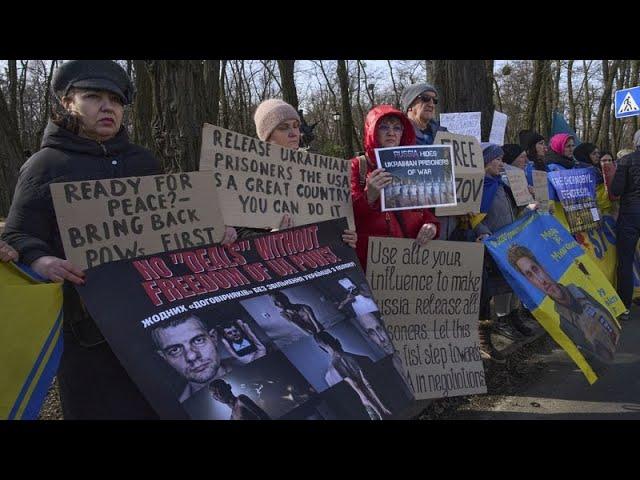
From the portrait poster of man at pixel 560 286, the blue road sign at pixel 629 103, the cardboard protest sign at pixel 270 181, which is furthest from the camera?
the blue road sign at pixel 629 103

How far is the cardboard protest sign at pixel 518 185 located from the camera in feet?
17.3

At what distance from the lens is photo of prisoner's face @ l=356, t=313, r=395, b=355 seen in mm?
2707

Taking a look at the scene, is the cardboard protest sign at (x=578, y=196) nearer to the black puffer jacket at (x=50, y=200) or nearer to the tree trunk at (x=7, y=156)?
the black puffer jacket at (x=50, y=200)

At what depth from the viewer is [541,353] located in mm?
5449

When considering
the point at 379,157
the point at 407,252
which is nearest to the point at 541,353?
the point at 407,252

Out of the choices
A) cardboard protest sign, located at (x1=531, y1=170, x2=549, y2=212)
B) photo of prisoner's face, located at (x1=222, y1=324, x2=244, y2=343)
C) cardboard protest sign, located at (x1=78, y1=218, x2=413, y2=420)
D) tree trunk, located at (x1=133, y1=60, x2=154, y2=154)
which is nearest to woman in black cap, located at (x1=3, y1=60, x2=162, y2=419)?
cardboard protest sign, located at (x1=78, y1=218, x2=413, y2=420)

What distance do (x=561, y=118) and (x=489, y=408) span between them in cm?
608

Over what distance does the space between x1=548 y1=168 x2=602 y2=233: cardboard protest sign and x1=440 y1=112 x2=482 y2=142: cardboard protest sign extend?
1.09 m

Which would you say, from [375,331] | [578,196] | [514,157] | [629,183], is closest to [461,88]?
[514,157]

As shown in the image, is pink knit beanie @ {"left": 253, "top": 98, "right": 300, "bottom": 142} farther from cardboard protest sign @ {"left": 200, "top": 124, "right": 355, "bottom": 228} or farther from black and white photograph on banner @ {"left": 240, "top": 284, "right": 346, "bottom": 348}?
black and white photograph on banner @ {"left": 240, "top": 284, "right": 346, "bottom": 348}

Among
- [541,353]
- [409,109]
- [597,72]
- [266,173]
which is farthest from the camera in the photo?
[597,72]

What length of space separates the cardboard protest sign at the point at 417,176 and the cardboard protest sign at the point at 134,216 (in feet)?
3.92

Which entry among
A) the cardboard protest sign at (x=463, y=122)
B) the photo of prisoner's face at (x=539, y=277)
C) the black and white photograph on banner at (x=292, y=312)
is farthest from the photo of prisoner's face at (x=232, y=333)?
the cardboard protest sign at (x=463, y=122)

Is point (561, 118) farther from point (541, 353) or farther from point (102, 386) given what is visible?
point (102, 386)
